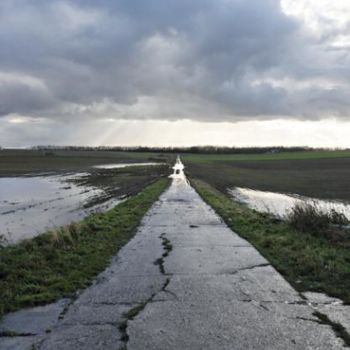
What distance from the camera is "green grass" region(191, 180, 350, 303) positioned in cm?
849

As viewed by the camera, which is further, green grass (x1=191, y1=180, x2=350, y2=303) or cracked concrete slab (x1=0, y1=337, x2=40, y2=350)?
green grass (x1=191, y1=180, x2=350, y2=303)

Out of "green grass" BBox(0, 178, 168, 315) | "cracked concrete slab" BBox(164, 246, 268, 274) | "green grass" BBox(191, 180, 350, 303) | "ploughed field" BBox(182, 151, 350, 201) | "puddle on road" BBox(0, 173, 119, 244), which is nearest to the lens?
"green grass" BBox(0, 178, 168, 315)

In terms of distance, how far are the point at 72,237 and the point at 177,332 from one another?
7.68 meters

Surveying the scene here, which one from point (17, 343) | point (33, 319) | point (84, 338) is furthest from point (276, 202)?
point (17, 343)

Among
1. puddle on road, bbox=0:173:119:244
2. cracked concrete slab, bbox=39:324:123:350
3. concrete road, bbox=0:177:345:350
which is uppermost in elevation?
cracked concrete slab, bbox=39:324:123:350

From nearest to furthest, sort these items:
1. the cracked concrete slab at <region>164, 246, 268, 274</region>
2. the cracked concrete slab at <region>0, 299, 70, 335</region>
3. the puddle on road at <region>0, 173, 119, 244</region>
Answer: the cracked concrete slab at <region>0, 299, 70, 335</region>
the cracked concrete slab at <region>164, 246, 268, 274</region>
the puddle on road at <region>0, 173, 119, 244</region>

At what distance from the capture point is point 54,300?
742 cm

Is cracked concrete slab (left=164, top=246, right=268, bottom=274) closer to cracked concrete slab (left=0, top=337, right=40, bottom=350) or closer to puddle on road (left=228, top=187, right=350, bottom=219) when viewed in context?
cracked concrete slab (left=0, top=337, right=40, bottom=350)

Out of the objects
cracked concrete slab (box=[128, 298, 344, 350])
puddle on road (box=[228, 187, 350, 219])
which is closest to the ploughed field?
puddle on road (box=[228, 187, 350, 219])

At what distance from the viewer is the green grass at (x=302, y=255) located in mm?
8492

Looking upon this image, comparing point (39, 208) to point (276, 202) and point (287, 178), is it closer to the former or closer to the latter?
point (276, 202)

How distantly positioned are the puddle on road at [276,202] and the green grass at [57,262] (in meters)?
12.0

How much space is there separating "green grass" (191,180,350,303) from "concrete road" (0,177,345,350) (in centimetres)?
45

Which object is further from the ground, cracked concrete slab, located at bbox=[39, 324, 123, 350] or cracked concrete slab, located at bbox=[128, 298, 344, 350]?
cracked concrete slab, located at bbox=[39, 324, 123, 350]
